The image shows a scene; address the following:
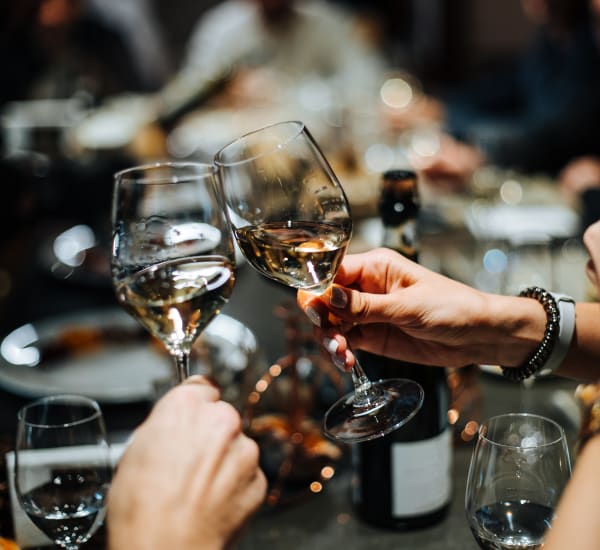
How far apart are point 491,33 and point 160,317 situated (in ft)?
19.4

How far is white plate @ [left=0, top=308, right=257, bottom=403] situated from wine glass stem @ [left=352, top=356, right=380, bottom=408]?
0.25 metres

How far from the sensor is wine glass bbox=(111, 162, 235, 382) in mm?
736

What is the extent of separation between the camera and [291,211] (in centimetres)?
75

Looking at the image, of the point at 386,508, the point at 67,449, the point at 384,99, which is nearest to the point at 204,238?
the point at 67,449

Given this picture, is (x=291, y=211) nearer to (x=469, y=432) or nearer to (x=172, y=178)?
(x=172, y=178)

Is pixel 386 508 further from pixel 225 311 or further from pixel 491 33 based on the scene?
Result: pixel 491 33

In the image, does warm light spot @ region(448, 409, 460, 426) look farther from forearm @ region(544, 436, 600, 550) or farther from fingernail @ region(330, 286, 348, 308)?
forearm @ region(544, 436, 600, 550)

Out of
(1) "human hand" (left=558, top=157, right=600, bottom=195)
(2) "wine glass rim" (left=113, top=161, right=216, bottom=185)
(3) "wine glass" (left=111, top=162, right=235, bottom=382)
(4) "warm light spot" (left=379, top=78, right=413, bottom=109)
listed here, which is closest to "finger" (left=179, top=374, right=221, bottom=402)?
(3) "wine glass" (left=111, top=162, right=235, bottom=382)

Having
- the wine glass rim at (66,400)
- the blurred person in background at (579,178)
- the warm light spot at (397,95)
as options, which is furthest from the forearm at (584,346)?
the warm light spot at (397,95)

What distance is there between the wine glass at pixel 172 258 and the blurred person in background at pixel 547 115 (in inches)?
54.9

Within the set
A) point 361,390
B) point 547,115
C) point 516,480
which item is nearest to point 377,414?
point 361,390

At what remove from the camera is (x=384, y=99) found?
3004 mm

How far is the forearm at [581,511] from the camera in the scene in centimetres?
50

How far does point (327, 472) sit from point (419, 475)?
5.9 inches
